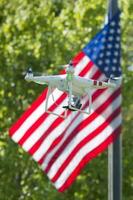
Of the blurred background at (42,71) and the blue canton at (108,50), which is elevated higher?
the blue canton at (108,50)

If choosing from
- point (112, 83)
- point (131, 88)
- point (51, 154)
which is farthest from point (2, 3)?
point (112, 83)

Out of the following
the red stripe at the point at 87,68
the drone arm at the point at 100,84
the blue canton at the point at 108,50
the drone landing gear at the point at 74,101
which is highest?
the drone arm at the point at 100,84

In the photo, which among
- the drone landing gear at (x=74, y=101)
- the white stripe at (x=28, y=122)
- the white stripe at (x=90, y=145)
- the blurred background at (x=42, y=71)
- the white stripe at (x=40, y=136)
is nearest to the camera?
the drone landing gear at (x=74, y=101)

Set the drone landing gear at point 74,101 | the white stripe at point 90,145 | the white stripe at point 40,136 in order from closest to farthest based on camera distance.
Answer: the drone landing gear at point 74,101 < the white stripe at point 40,136 < the white stripe at point 90,145

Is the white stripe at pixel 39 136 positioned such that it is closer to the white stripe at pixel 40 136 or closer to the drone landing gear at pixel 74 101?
the white stripe at pixel 40 136

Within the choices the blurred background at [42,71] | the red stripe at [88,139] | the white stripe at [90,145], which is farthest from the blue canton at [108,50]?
the blurred background at [42,71]

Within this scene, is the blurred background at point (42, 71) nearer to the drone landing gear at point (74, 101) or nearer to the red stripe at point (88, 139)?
the red stripe at point (88, 139)

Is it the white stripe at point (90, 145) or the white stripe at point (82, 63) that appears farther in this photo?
the white stripe at point (82, 63)
